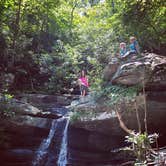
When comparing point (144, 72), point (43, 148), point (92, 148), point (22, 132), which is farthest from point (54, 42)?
point (144, 72)

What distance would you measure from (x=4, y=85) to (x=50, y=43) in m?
7.58

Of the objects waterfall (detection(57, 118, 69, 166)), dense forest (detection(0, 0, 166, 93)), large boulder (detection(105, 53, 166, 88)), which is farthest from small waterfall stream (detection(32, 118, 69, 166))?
large boulder (detection(105, 53, 166, 88))

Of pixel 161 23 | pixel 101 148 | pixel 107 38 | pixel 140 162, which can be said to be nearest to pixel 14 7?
pixel 107 38

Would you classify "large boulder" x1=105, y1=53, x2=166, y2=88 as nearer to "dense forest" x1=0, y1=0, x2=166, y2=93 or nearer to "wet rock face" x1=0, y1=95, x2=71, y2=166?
"dense forest" x1=0, y1=0, x2=166, y2=93

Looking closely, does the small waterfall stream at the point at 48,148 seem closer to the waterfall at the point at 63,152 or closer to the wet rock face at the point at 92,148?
the waterfall at the point at 63,152

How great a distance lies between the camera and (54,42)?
20797 mm

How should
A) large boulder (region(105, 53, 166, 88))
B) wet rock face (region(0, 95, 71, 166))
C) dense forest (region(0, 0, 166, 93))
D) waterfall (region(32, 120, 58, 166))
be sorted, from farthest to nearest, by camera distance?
dense forest (region(0, 0, 166, 93)), wet rock face (region(0, 95, 71, 166)), waterfall (region(32, 120, 58, 166)), large boulder (region(105, 53, 166, 88))

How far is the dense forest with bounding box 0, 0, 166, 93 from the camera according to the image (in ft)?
43.2

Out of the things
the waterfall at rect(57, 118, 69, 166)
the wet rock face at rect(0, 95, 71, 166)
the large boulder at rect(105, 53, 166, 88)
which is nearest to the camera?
the large boulder at rect(105, 53, 166, 88)

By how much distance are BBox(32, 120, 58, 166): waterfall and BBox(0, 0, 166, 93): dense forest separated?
8.89ft

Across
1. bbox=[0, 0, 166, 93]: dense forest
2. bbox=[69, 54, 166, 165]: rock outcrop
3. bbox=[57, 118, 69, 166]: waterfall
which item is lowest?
bbox=[57, 118, 69, 166]: waterfall

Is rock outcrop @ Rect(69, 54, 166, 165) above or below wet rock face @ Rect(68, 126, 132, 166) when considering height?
above

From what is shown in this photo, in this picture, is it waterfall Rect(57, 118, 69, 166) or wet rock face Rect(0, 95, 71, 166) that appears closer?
waterfall Rect(57, 118, 69, 166)

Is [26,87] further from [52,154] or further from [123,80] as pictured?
[123,80]
